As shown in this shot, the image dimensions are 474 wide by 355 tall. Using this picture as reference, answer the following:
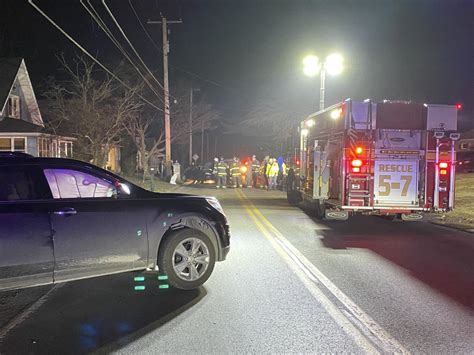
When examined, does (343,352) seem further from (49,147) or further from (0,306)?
(49,147)

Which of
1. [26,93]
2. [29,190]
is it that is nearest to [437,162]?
[29,190]

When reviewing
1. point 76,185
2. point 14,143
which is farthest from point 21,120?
point 76,185

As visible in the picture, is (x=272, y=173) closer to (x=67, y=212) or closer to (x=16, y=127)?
(x=16, y=127)

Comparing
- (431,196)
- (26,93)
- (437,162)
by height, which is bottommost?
(431,196)

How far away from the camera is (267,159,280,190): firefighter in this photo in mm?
27016

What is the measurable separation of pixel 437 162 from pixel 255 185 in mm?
18116

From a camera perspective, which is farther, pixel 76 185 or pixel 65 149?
pixel 65 149

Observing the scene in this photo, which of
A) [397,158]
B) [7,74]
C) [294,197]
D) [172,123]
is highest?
[7,74]

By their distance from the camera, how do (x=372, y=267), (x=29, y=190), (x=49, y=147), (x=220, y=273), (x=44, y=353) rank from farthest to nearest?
(x=49, y=147) < (x=372, y=267) < (x=220, y=273) < (x=29, y=190) < (x=44, y=353)

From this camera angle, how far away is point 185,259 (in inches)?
256

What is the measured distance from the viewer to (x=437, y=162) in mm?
11664

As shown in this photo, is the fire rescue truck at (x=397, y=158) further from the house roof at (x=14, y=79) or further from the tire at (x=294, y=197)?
the house roof at (x=14, y=79)

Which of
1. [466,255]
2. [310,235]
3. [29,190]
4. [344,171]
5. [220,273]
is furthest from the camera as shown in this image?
[344,171]

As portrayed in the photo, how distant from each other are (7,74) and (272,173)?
15.3 meters
